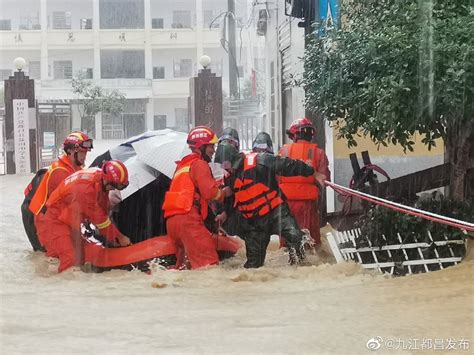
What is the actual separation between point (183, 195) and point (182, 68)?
2875 cm

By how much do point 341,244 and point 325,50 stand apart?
71.5 inches

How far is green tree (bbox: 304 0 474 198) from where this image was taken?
20.0ft

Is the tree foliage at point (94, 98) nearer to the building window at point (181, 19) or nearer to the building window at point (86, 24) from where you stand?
the building window at point (86, 24)

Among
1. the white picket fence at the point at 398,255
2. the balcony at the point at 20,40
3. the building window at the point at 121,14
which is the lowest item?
the white picket fence at the point at 398,255

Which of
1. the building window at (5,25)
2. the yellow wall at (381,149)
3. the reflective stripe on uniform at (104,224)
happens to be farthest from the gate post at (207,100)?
the building window at (5,25)

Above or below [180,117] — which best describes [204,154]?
below

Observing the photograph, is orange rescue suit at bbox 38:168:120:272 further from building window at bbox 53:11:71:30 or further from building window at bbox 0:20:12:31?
building window at bbox 0:20:12:31

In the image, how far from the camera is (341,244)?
7461 mm

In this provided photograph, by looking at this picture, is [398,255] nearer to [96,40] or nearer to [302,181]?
[302,181]

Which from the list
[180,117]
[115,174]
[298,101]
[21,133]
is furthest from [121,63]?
[115,174]

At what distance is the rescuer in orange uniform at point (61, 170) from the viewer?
25.9 feet

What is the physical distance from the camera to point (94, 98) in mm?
31906

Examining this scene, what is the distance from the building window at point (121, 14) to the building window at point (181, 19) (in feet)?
5.29

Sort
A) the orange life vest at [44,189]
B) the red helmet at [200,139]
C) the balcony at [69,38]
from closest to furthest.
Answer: the red helmet at [200,139] → the orange life vest at [44,189] → the balcony at [69,38]
